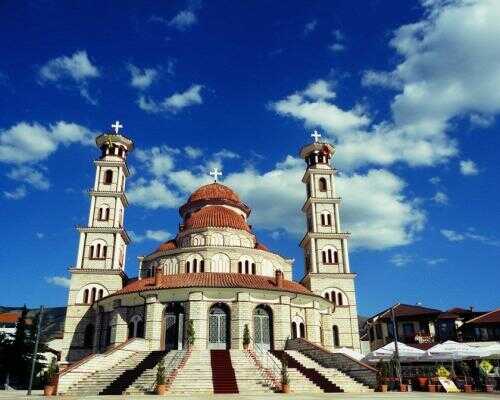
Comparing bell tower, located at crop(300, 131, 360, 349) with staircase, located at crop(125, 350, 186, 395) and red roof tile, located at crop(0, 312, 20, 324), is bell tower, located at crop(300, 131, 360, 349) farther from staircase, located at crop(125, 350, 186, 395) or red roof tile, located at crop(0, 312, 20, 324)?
red roof tile, located at crop(0, 312, 20, 324)

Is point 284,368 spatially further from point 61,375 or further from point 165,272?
point 165,272

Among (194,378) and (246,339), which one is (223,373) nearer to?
(194,378)

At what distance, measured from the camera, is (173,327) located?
36.3 meters

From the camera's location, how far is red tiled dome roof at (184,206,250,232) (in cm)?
4750

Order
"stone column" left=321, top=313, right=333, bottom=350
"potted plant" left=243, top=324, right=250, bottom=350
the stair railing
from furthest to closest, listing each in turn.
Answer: "stone column" left=321, top=313, right=333, bottom=350
"potted plant" left=243, top=324, right=250, bottom=350
the stair railing

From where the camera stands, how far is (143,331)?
36.7 meters

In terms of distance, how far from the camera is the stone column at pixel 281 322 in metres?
36.2

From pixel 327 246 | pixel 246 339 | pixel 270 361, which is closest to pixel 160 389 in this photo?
pixel 270 361

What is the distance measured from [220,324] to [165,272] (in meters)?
11.2

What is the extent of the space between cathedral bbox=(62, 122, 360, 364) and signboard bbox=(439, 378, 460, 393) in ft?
41.2

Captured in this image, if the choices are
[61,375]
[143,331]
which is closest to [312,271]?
[143,331]

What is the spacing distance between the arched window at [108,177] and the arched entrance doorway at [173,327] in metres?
20.3

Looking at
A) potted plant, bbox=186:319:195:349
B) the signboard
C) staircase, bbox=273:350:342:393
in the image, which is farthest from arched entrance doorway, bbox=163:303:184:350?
the signboard

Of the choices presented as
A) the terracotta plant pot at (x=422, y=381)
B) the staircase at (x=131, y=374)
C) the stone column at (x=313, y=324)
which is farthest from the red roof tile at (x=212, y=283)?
the terracotta plant pot at (x=422, y=381)
